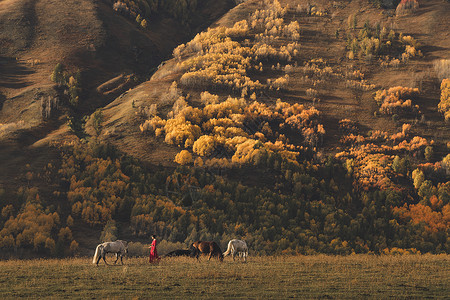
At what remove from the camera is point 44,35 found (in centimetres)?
14938

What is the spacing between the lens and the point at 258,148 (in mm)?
85750

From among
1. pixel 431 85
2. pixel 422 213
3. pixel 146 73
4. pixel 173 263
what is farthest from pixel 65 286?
pixel 146 73

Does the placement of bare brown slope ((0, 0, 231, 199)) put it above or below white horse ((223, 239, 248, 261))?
below

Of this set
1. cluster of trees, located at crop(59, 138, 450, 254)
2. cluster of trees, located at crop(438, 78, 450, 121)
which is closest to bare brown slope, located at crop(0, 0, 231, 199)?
cluster of trees, located at crop(59, 138, 450, 254)

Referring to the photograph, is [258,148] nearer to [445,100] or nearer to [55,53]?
[445,100]

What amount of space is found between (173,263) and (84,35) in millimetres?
141212

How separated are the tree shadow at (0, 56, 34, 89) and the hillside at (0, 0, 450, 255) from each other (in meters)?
1.25

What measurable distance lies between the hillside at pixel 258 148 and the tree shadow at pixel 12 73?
1.25 metres

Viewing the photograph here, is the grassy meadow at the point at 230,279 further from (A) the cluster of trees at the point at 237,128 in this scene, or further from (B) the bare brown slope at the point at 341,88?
(B) the bare brown slope at the point at 341,88

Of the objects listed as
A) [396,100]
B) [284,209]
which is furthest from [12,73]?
[396,100]

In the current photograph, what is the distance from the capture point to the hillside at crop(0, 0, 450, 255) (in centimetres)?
6391

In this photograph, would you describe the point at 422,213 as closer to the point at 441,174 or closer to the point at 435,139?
the point at 441,174

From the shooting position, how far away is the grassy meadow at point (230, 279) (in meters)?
19.2

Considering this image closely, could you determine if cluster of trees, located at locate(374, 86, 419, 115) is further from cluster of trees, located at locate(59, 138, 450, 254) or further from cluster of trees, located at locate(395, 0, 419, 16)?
cluster of trees, located at locate(395, 0, 419, 16)
